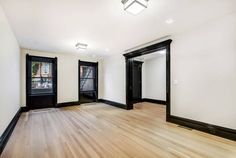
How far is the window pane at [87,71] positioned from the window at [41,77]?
155 centimetres

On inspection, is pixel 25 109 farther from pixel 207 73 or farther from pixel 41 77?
pixel 207 73

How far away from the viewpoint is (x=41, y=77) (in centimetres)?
590

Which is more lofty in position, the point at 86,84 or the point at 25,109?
the point at 86,84

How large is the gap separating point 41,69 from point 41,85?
733 millimetres

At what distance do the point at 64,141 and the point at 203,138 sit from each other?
2.91 metres

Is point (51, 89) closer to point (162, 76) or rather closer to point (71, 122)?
point (71, 122)

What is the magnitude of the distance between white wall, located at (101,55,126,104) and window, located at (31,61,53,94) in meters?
2.73

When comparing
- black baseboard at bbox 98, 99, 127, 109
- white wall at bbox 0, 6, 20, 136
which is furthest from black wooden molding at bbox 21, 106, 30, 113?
black baseboard at bbox 98, 99, 127, 109

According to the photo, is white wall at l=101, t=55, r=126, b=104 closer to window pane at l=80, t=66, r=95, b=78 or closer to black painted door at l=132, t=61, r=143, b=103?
window pane at l=80, t=66, r=95, b=78

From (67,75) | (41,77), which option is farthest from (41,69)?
(67,75)

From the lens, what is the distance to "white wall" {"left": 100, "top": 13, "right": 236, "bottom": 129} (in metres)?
2.70

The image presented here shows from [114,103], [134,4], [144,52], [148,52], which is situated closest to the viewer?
[134,4]

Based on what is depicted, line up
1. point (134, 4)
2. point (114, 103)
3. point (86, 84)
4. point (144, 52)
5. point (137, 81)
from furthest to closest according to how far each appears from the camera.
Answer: point (137, 81) → point (86, 84) → point (114, 103) → point (144, 52) → point (134, 4)

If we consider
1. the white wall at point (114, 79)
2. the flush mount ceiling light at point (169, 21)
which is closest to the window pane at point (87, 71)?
the white wall at point (114, 79)
